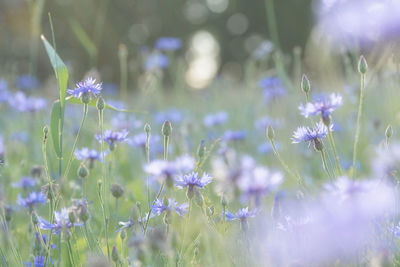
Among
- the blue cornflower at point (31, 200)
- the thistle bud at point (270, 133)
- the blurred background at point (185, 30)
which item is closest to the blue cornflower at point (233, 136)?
the blue cornflower at point (31, 200)

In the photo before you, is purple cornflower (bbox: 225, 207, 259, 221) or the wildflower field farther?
purple cornflower (bbox: 225, 207, 259, 221)

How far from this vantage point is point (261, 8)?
1402 cm

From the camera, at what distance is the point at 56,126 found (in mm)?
1137

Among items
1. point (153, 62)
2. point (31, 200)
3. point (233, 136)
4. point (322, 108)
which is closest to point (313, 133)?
point (322, 108)

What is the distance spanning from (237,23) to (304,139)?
45.8 ft

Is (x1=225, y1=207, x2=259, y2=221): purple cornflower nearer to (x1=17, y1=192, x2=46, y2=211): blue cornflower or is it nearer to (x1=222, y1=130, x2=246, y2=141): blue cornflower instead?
(x1=17, y1=192, x2=46, y2=211): blue cornflower

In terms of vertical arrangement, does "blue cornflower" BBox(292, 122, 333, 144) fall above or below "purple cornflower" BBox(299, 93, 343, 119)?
below

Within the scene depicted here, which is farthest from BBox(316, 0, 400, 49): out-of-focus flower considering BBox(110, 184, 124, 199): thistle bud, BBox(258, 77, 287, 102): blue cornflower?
BBox(110, 184, 124, 199): thistle bud

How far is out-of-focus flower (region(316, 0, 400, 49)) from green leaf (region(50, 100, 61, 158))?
87 centimetres

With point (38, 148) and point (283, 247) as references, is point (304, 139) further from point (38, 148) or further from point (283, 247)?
point (38, 148)

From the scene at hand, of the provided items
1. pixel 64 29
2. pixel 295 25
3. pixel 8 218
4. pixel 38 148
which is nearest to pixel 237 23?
pixel 295 25

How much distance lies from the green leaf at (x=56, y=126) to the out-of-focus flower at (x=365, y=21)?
2.86ft

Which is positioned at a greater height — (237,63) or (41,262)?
(237,63)

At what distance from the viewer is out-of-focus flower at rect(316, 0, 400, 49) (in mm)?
1437
